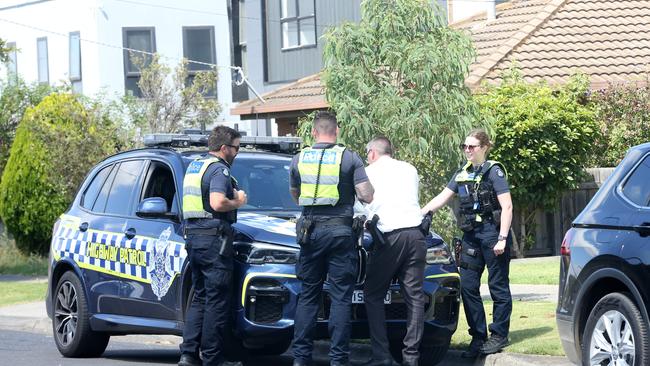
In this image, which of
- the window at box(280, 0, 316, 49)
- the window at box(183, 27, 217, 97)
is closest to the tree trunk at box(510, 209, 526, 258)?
the window at box(280, 0, 316, 49)

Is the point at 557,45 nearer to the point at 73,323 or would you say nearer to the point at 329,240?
the point at 73,323

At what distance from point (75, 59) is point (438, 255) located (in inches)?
1206

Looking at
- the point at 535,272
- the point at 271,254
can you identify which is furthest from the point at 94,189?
the point at 535,272

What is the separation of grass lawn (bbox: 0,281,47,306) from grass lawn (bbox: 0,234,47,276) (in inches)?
78.8

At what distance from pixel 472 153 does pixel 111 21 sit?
29.0 meters

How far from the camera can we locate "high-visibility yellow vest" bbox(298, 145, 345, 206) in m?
9.42

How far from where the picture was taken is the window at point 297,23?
1244 inches

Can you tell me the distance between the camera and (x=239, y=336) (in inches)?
381

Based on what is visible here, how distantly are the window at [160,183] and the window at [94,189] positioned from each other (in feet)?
2.96

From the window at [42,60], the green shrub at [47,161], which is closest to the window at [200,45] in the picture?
the window at [42,60]

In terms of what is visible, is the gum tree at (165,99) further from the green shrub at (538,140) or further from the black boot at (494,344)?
the black boot at (494,344)

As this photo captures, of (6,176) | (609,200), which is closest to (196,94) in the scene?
(6,176)

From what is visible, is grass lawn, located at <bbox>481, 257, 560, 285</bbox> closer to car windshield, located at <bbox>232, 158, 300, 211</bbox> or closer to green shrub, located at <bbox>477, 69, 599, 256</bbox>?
green shrub, located at <bbox>477, 69, 599, 256</bbox>

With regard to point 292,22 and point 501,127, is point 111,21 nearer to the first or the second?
point 292,22
